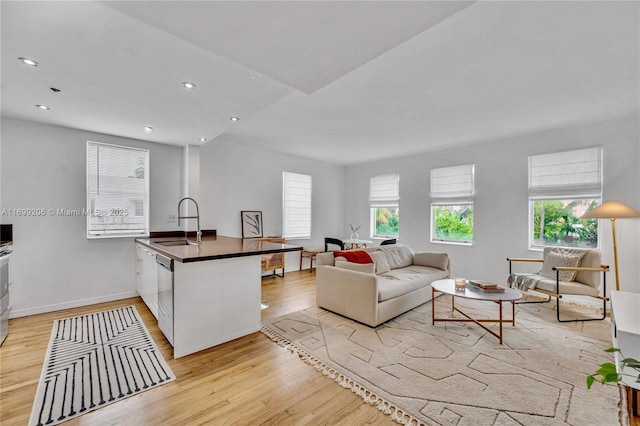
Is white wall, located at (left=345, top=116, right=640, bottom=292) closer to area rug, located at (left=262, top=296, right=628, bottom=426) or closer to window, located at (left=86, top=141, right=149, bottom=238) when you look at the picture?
area rug, located at (left=262, top=296, right=628, bottom=426)

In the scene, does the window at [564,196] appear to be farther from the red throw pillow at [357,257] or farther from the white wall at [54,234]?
the white wall at [54,234]

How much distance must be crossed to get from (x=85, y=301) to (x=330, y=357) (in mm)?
3622

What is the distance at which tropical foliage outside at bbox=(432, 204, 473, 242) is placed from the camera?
17.7 feet

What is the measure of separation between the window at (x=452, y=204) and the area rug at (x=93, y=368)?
5265 mm

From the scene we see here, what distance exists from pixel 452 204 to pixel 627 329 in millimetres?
3716

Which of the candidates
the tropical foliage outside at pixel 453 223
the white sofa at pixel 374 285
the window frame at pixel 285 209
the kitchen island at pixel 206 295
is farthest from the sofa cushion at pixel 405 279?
the window frame at pixel 285 209

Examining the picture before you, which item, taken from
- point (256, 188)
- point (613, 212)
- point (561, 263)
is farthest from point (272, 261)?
point (613, 212)

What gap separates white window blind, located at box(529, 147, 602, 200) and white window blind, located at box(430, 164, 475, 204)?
0.95 meters

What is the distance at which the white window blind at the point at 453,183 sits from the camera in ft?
17.5

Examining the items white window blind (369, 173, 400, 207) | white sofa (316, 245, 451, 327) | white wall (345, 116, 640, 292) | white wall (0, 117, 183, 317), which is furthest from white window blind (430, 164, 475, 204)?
white wall (0, 117, 183, 317)

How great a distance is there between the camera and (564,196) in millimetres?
4316

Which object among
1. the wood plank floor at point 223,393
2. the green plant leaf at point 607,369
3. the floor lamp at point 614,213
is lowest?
the wood plank floor at point 223,393

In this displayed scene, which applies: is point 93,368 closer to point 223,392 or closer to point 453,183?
point 223,392

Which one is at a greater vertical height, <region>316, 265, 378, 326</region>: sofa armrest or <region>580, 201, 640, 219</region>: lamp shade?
<region>580, 201, 640, 219</region>: lamp shade
